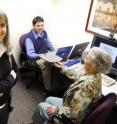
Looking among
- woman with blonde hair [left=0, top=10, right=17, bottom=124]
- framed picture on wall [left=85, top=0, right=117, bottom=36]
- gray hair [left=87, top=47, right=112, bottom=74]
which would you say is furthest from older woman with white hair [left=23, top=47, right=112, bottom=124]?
framed picture on wall [left=85, top=0, right=117, bottom=36]

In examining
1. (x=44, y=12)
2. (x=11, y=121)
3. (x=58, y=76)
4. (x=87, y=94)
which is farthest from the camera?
(x=44, y=12)

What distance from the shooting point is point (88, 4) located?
328cm

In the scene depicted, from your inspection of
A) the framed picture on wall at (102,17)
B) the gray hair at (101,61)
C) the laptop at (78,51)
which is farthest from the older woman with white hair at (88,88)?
the framed picture on wall at (102,17)

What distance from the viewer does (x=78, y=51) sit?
9.64 ft

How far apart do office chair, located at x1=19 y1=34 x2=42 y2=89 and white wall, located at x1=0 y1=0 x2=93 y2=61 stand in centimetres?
22

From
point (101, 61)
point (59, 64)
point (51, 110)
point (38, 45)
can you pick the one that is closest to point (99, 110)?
point (101, 61)

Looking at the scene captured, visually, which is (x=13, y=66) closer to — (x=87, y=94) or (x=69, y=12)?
(x=87, y=94)

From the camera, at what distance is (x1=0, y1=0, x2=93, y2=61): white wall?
3.38m

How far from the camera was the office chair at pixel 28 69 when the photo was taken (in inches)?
128

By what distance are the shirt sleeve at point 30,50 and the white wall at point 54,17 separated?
387 millimetres

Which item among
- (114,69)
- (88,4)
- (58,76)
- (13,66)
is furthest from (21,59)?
(13,66)

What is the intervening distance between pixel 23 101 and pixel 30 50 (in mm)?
738

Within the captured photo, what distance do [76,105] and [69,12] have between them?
218 cm

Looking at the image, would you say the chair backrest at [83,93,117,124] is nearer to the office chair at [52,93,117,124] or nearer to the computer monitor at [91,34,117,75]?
the office chair at [52,93,117,124]
